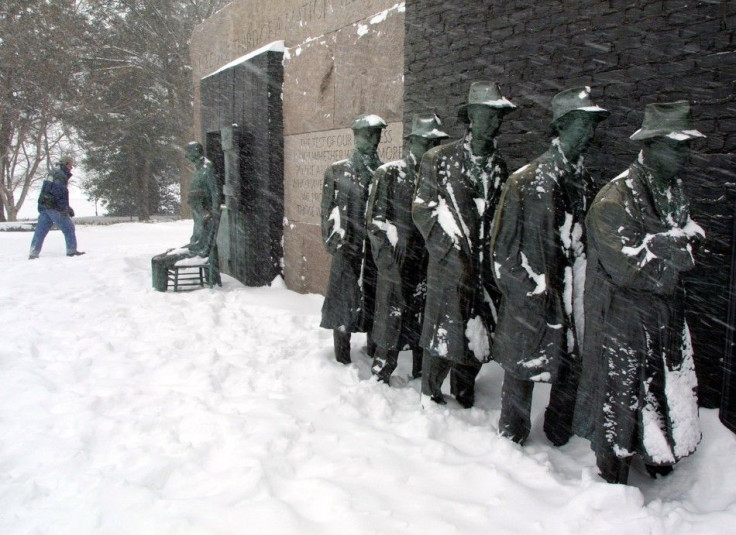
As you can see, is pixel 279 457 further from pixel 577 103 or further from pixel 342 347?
pixel 577 103

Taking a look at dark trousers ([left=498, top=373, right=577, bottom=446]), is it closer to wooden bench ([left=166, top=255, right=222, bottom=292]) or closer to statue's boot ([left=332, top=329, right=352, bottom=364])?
statue's boot ([left=332, top=329, right=352, bottom=364])

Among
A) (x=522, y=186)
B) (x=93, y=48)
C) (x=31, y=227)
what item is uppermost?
(x=93, y=48)

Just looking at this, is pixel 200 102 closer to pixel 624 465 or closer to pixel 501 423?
pixel 501 423

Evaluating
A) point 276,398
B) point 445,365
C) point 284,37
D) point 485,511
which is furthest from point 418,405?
point 284,37

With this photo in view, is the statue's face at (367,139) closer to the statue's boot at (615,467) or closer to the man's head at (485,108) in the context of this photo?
the man's head at (485,108)

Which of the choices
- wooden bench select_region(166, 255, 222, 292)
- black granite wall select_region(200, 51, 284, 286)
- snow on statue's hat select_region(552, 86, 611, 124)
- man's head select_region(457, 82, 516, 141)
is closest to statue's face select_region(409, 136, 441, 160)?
man's head select_region(457, 82, 516, 141)

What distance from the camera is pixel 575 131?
3.04 m

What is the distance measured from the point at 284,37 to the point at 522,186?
5671mm

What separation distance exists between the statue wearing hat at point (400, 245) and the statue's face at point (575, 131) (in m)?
1.10

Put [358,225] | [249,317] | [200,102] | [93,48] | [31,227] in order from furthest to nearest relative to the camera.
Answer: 1. [93,48]
2. [31,227]
3. [200,102]
4. [249,317]
5. [358,225]

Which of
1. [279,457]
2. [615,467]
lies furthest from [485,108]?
[279,457]

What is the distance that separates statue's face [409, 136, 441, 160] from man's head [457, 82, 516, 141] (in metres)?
0.51

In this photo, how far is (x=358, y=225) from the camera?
179 inches

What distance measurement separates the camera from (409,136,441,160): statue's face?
13.3ft
